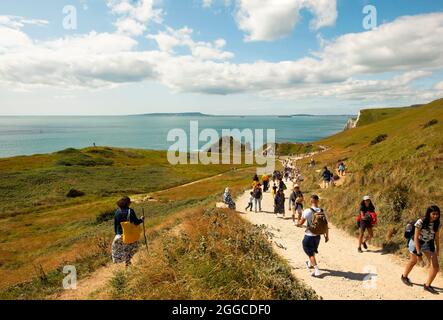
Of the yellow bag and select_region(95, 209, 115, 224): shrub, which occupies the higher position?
the yellow bag

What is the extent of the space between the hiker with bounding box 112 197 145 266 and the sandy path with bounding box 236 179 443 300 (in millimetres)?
5390

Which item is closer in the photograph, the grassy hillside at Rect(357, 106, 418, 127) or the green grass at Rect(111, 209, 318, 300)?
the green grass at Rect(111, 209, 318, 300)

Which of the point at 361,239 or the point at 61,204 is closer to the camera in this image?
the point at 361,239

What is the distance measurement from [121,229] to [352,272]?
7.63 meters

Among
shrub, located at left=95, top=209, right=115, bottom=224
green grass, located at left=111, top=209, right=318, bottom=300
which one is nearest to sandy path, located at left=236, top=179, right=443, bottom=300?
green grass, located at left=111, top=209, right=318, bottom=300

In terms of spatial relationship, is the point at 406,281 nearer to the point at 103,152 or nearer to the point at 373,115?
the point at 103,152

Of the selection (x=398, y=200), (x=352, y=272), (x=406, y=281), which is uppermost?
(x=398, y=200)

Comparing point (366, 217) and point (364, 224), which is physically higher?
point (366, 217)

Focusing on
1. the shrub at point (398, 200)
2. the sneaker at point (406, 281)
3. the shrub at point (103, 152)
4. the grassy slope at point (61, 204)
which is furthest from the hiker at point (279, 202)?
the shrub at point (103, 152)

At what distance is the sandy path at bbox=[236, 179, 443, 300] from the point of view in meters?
9.02

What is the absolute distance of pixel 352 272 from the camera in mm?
10633

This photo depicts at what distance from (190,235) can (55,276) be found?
6.78 m

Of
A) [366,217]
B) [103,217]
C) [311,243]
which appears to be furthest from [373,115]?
[311,243]

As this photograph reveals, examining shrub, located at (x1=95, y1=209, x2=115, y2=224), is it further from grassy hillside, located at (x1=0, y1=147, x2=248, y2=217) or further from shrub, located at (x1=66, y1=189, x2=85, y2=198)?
shrub, located at (x1=66, y1=189, x2=85, y2=198)
